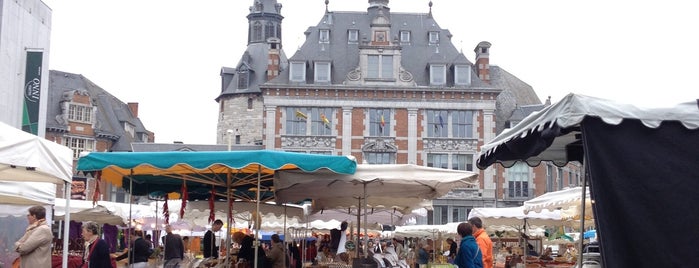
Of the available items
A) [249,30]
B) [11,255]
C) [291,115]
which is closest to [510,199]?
[291,115]

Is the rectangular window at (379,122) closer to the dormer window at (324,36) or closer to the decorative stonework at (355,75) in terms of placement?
the decorative stonework at (355,75)

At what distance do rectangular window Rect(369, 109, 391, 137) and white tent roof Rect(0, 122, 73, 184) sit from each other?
4373 cm

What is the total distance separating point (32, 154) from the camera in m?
9.14

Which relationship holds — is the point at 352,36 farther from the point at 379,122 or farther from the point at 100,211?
the point at 100,211

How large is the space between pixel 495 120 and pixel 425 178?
147 feet

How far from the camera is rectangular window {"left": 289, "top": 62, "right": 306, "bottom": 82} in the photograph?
53250mm

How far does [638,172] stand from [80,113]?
60450 mm

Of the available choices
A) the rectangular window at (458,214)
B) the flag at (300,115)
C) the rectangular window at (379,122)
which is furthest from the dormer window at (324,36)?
the rectangular window at (458,214)

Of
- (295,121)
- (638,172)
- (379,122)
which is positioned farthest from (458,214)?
(638,172)

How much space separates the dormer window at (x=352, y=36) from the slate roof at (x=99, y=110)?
2132cm

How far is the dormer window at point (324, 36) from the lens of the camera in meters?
55.3

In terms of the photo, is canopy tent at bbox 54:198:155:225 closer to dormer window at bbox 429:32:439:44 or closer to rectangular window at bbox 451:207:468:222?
rectangular window at bbox 451:207:468:222

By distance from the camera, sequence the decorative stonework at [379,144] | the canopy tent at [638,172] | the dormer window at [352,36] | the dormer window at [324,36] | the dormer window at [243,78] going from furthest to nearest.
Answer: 1. the dormer window at [243,78]
2. the dormer window at [352,36]
3. the dormer window at [324,36]
4. the decorative stonework at [379,144]
5. the canopy tent at [638,172]

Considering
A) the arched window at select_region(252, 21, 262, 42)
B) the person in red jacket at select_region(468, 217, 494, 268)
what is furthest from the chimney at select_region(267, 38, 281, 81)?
the person in red jacket at select_region(468, 217, 494, 268)
